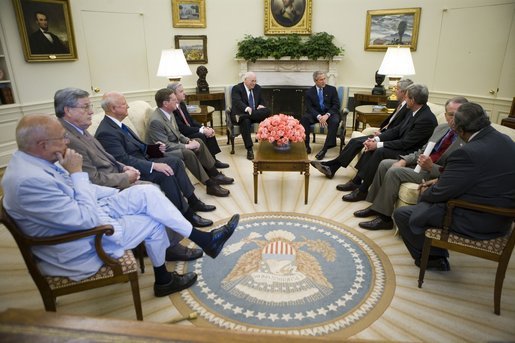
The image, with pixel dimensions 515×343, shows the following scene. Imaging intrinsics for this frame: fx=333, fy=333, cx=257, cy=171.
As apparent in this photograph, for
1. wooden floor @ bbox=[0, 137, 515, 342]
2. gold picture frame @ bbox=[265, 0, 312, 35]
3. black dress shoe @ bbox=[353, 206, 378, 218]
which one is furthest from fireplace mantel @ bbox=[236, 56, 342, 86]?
wooden floor @ bbox=[0, 137, 515, 342]

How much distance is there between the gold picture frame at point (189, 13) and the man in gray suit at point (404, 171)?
5.10m

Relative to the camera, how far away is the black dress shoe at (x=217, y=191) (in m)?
4.08

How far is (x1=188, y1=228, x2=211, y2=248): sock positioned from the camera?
2445 mm

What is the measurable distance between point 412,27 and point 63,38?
6206mm

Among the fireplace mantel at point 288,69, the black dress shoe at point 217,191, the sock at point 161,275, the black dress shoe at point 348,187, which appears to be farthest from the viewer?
the fireplace mantel at point 288,69

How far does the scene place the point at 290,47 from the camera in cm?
674

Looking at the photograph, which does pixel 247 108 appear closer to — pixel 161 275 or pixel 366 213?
pixel 366 213

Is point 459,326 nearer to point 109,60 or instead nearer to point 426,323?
point 426,323

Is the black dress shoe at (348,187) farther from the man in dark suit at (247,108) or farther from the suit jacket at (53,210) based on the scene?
the suit jacket at (53,210)

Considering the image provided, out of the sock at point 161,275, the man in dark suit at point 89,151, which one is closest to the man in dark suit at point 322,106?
the man in dark suit at point 89,151

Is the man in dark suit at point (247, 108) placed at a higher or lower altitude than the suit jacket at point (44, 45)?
lower

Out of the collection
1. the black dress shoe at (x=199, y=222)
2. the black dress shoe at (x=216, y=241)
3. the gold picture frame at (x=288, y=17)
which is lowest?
the black dress shoe at (x=199, y=222)

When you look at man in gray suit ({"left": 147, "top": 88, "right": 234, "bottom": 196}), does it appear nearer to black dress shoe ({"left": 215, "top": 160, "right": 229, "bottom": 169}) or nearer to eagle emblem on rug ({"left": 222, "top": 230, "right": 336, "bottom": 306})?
black dress shoe ({"left": 215, "top": 160, "right": 229, "bottom": 169})

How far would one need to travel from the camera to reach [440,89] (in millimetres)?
6273
